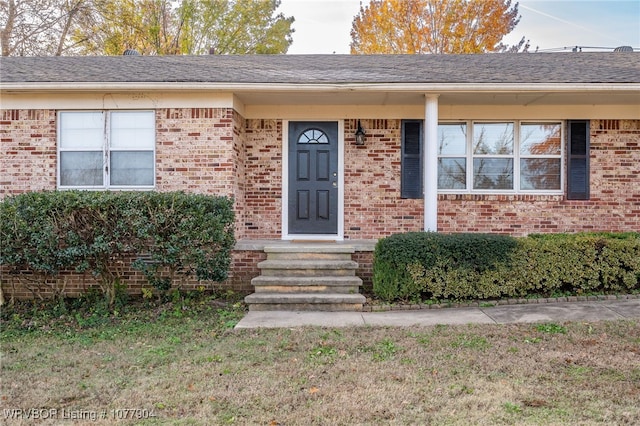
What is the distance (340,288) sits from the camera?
21.8ft

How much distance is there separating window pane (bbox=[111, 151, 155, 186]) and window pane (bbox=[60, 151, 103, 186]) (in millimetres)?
257

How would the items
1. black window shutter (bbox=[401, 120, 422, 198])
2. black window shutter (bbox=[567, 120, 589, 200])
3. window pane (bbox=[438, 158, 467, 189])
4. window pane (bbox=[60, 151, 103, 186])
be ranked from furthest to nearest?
window pane (bbox=[438, 158, 467, 189])
black window shutter (bbox=[401, 120, 422, 198])
black window shutter (bbox=[567, 120, 589, 200])
window pane (bbox=[60, 151, 103, 186])

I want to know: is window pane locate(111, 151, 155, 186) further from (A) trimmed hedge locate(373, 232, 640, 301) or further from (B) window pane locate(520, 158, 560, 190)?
(B) window pane locate(520, 158, 560, 190)

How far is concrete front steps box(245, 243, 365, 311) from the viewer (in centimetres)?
639

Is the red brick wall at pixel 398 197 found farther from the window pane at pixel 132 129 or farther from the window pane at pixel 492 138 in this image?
the window pane at pixel 132 129

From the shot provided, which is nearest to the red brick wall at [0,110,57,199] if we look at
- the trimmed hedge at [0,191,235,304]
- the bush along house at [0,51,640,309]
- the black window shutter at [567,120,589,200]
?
the bush along house at [0,51,640,309]

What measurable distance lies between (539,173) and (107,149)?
23.9ft

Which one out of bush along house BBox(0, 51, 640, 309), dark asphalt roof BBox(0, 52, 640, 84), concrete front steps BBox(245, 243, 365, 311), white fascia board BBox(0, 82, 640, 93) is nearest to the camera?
concrete front steps BBox(245, 243, 365, 311)

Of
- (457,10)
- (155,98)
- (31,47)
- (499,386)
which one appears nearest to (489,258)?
(499,386)

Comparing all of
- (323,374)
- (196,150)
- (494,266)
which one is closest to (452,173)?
(494,266)

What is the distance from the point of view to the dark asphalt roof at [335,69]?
7461 millimetres

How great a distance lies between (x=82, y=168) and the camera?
25.6ft

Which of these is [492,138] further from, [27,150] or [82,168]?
[27,150]

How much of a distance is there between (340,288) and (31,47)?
17.4 metres
